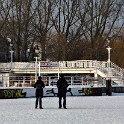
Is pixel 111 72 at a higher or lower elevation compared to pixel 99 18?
lower

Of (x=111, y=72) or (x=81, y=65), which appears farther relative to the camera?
(x=81, y=65)

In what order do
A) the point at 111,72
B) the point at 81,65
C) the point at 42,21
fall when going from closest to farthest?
1. the point at 111,72
2. the point at 81,65
3. the point at 42,21

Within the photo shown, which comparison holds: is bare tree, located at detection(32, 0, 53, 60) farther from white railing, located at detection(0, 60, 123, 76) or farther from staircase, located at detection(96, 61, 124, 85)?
staircase, located at detection(96, 61, 124, 85)

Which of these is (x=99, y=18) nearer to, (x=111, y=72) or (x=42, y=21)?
(x=42, y=21)

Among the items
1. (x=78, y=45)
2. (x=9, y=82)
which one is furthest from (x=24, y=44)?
(x=9, y=82)

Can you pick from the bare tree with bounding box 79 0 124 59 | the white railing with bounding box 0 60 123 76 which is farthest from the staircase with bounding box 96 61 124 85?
the bare tree with bounding box 79 0 124 59

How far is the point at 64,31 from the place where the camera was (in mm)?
71062

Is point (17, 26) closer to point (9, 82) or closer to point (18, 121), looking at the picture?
point (9, 82)

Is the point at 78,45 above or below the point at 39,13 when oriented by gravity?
below

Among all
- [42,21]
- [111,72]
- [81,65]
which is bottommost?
[111,72]

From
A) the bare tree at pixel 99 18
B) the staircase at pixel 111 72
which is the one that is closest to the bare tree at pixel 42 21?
the bare tree at pixel 99 18

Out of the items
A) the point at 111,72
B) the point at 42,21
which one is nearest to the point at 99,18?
the point at 42,21

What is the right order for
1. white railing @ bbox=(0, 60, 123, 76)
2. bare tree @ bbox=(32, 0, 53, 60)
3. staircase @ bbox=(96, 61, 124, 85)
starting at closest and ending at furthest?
staircase @ bbox=(96, 61, 124, 85), white railing @ bbox=(0, 60, 123, 76), bare tree @ bbox=(32, 0, 53, 60)

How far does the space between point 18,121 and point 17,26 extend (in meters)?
53.0
